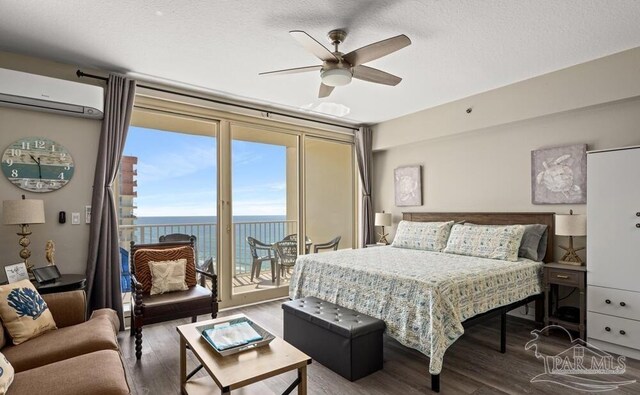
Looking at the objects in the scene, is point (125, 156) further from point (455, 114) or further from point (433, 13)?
point (455, 114)

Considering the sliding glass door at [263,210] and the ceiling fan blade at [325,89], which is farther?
the sliding glass door at [263,210]

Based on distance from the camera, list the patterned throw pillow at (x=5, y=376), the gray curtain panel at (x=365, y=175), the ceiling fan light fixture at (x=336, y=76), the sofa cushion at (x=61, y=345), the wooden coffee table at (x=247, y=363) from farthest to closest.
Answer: the gray curtain panel at (x=365, y=175), the ceiling fan light fixture at (x=336, y=76), the sofa cushion at (x=61, y=345), the wooden coffee table at (x=247, y=363), the patterned throw pillow at (x=5, y=376)

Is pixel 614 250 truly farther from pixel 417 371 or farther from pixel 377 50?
pixel 377 50

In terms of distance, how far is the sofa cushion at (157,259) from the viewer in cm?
333

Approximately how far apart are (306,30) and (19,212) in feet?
8.92

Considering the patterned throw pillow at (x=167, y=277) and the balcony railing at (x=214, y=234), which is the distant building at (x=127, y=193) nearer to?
the balcony railing at (x=214, y=234)

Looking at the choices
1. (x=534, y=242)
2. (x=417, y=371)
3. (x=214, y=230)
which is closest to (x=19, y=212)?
(x=214, y=230)

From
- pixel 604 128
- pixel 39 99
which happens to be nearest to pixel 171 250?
pixel 39 99

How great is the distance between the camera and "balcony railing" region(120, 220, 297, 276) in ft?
14.5

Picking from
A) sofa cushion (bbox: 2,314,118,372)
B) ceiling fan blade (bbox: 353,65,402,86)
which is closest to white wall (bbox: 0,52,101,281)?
sofa cushion (bbox: 2,314,118,372)

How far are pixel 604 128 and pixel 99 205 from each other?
506 cm

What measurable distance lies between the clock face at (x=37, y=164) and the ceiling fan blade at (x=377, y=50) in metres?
2.83

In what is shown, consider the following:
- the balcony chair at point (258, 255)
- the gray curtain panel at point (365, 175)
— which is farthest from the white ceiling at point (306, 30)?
the balcony chair at point (258, 255)

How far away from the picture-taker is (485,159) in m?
4.46
